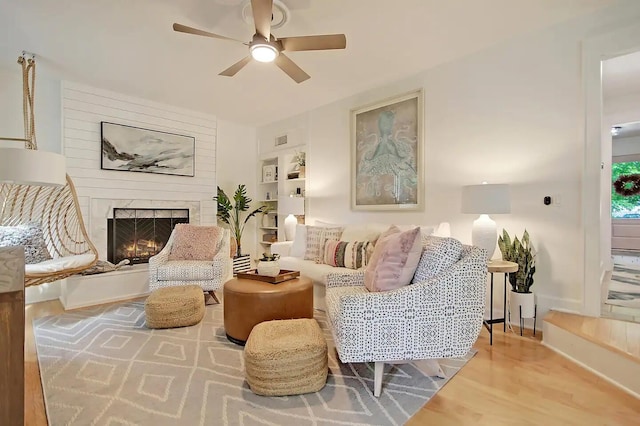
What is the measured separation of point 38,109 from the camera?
3.70 m

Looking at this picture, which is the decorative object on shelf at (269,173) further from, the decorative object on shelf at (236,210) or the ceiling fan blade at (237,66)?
the ceiling fan blade at (237,66)

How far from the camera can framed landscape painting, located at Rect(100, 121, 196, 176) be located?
162 inches

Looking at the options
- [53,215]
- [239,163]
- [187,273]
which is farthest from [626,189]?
[53,215]

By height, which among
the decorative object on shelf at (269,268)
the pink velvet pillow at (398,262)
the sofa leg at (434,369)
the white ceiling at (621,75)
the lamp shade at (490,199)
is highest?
the white ceiling at (621,75)

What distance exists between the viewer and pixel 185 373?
198cm

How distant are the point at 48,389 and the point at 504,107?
393cm

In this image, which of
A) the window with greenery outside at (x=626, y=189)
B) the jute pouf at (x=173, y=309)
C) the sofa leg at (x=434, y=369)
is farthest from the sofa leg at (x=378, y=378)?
the window with greenery outside at (x=626, y=189)

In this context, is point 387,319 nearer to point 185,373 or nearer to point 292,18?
point 185,373

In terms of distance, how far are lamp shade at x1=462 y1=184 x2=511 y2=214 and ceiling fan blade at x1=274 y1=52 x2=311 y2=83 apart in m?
1.73

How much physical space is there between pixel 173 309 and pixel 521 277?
2.95 m

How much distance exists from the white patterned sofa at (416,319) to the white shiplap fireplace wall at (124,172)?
10.6ft

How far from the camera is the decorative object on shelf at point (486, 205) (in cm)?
253

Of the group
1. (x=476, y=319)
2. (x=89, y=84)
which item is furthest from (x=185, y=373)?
(x=89, y=84)

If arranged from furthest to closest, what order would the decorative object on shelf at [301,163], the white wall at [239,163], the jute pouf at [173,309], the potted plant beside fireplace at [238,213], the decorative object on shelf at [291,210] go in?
1. the white wall at [239,163]
2. the potted plant beside fireplace at [238,213]
3. the decorative object on shelf at [301,163]
4. the decorative object on shelf at [291,210]
5. the jute pouf at [173,309]
